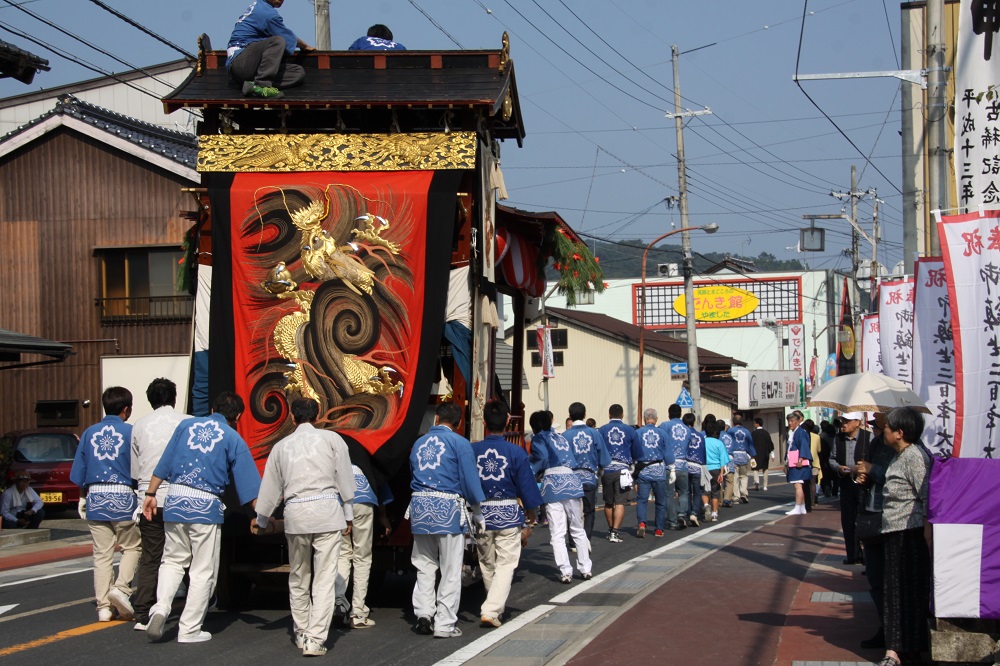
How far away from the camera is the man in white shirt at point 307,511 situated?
27.5 ft

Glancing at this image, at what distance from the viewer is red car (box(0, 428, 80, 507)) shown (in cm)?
2130

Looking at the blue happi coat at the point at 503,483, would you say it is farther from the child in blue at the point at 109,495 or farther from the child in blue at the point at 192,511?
the child in blue at the point at 109,495

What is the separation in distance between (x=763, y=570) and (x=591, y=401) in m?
34.1

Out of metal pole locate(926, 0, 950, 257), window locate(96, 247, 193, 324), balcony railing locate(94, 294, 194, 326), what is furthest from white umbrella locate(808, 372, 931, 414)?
window locate(96, 247, 193, 324)

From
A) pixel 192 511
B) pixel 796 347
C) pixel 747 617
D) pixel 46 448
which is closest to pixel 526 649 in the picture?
pixel 747 617

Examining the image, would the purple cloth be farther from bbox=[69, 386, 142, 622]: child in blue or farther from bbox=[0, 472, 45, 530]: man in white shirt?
bbox=[0, 472, 45, 530]: man in white shirt

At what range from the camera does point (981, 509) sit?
7.04m

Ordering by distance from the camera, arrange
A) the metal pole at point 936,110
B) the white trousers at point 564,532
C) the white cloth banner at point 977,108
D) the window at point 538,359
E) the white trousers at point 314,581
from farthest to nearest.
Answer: the window at point 538,359, the white trousers at point 564,532, the metal pole at point 936,110, the white trousers at point 314,581, the white cloth banner at point 977,108

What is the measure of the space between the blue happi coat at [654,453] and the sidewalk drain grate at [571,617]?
6.22 metres

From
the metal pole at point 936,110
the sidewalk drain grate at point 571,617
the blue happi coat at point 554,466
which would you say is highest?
the metal pole at point 936,110

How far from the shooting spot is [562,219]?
43.9ft

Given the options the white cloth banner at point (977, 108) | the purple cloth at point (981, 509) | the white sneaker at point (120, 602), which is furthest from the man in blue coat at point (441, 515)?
the white cloth banner at point (977, 108)

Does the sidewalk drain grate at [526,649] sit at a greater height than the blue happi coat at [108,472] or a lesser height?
lesser

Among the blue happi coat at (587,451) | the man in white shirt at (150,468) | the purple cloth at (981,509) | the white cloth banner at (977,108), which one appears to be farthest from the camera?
the blue happi coat at (587,451)
